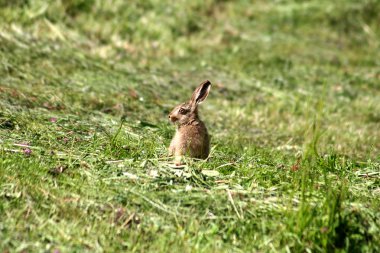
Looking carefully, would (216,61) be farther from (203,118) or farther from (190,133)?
(190,133)

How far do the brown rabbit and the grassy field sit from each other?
0.14m

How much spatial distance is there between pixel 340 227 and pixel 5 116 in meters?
3.76

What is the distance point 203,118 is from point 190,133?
3.09 metres

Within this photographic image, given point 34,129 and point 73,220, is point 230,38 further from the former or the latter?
point 73,220

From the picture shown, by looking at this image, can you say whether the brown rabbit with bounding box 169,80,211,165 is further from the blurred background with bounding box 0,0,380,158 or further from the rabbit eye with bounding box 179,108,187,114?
the blurred background with bounding box 0,0,380,158

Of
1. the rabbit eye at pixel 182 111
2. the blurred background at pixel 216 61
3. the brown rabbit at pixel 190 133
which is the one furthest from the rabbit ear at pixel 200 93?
the blurred background at pixel 216 61

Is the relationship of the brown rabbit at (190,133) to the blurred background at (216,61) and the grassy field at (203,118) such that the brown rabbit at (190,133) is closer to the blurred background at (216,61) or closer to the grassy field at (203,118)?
the grassy field at (203,118)

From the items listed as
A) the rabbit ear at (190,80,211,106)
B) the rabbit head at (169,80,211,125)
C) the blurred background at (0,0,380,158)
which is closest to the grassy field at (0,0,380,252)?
the blurred background at (0,0,380,158)

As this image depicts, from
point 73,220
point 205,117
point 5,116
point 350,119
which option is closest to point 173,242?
point 73,220

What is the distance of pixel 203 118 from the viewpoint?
895 cm

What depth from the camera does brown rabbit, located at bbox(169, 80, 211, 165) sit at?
18.8 ft

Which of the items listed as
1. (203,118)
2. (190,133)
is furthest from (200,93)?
(203,118)

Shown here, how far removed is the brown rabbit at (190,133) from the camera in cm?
574

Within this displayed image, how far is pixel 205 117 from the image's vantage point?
9031 mm
